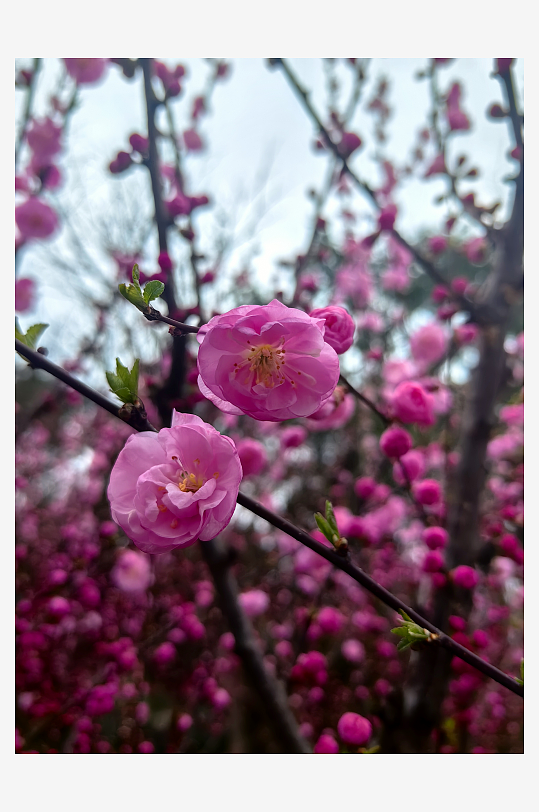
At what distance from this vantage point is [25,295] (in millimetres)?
2504

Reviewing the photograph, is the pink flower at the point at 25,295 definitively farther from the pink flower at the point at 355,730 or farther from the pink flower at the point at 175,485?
the pink flower at the point at 355,730

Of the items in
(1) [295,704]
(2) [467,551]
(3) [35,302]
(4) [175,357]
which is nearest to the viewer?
(4) [175,357]

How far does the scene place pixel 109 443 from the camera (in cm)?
398

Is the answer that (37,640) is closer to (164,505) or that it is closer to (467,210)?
(164,505)

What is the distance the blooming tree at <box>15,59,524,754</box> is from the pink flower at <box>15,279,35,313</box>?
0.09ft

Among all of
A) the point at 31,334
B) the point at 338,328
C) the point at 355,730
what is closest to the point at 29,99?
the point at 31,334

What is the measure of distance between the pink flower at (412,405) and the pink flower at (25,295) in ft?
7.06

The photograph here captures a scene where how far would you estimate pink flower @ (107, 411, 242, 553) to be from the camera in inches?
23.9

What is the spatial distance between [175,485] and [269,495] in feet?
14.0

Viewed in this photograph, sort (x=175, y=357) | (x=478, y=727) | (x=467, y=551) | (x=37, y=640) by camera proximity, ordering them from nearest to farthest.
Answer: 1. (x=175, y=357)
2. (x=467, y=551)
3. (x=37, y=640)
4. (x=478, y=727)

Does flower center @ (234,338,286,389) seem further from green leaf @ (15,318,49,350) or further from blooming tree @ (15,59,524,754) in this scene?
green leaf @ (15,318,49,350)

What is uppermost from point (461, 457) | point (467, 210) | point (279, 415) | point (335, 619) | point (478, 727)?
point (467, 210)

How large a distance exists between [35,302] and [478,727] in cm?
426

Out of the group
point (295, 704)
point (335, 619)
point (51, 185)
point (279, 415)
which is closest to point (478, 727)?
point (295, 704)
